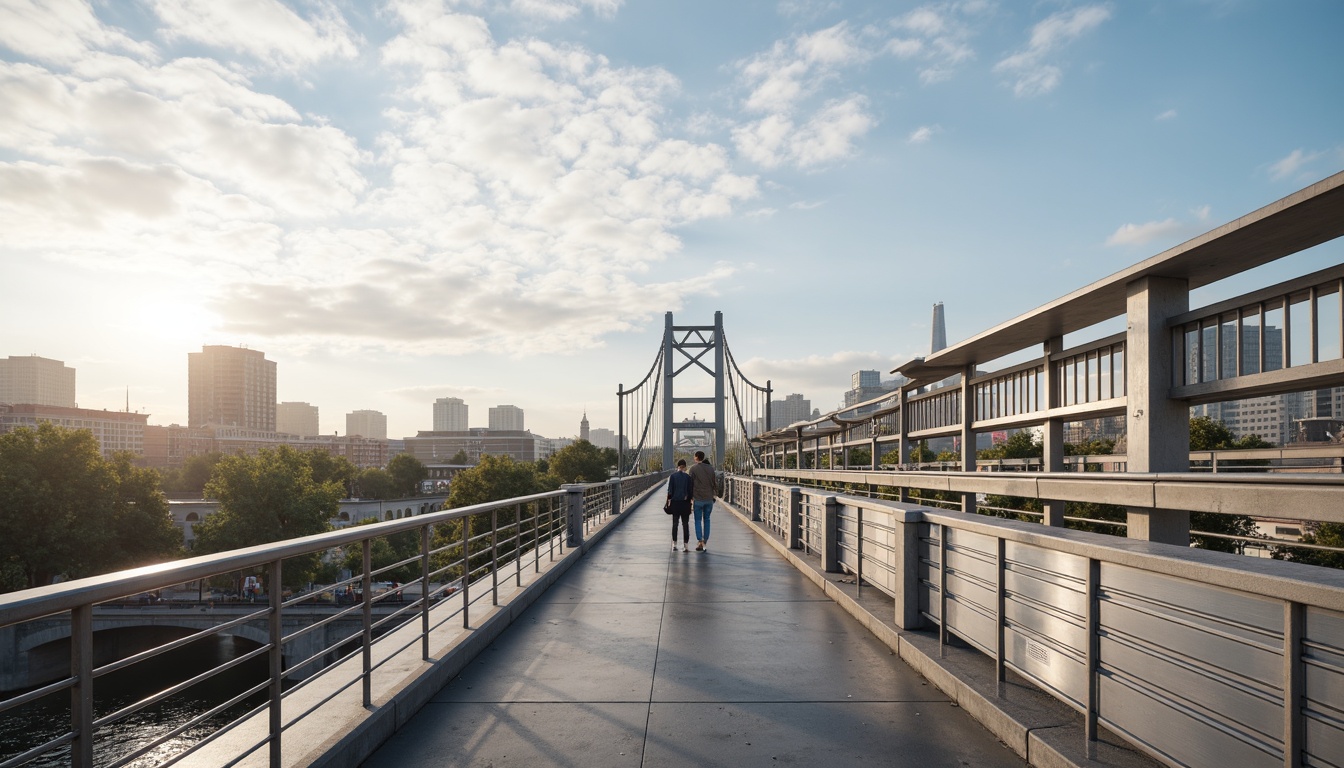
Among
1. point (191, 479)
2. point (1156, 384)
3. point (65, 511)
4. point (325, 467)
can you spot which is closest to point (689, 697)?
point (1156, 384)

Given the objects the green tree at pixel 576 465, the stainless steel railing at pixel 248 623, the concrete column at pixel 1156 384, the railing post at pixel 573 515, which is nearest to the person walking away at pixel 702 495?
the railing post at pixel 573 515

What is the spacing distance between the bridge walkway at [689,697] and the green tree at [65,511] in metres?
40.1

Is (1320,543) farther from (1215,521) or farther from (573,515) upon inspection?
(573,515)

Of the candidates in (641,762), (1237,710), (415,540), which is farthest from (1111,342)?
(415,540)

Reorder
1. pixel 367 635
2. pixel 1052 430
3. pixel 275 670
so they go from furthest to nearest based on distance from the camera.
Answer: pixel 1052 430 < pixel 367 635 < pixel 275 670

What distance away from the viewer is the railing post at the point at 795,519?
1146 cm

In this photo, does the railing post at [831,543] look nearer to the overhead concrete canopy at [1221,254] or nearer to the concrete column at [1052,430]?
the concrete column at [1052,430]

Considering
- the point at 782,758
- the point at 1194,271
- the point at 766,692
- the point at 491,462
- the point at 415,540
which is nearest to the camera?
the point at 782,758

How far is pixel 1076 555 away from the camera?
350 centimetres

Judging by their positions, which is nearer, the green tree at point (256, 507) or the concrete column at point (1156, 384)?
the concrete column at point (1156, 384)

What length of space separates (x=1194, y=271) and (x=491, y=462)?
65.6 metres

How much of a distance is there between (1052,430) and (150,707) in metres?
30.7

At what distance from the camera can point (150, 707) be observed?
27.2m

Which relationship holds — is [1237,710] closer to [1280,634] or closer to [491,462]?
[1280,634]
